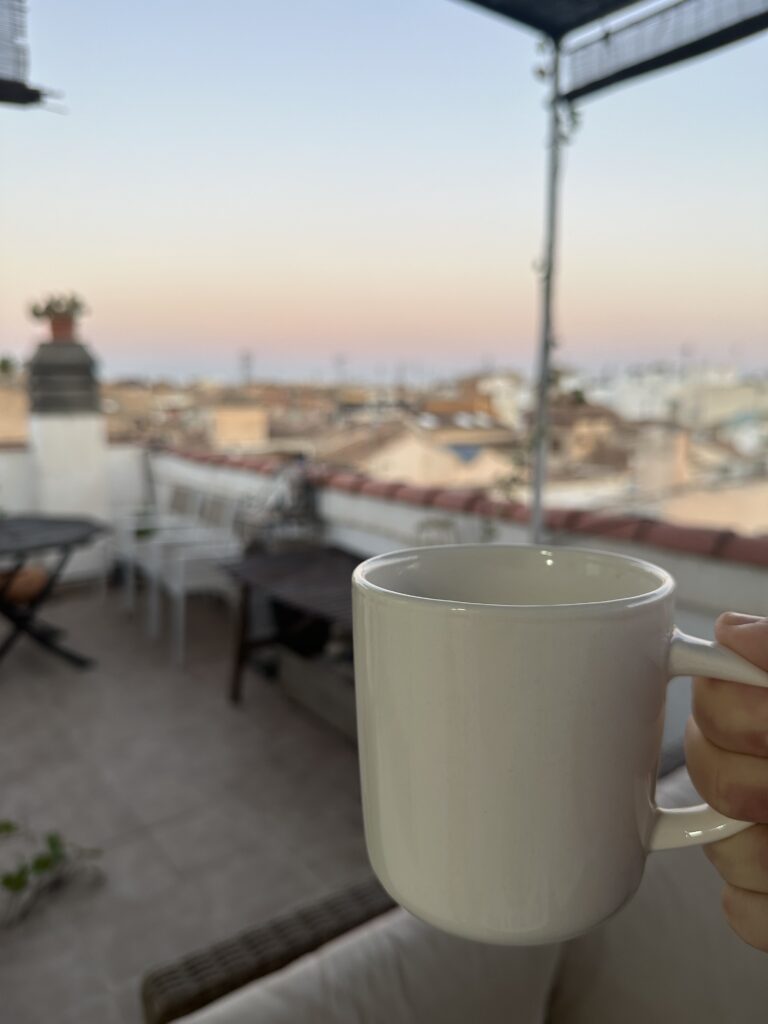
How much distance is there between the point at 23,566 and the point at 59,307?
2.45m

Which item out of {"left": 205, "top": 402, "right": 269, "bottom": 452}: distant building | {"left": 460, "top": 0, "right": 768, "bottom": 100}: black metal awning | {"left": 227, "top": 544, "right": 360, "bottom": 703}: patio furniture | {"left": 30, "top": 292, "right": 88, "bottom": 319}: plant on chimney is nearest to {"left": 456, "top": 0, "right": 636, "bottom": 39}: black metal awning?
{"left": 460, "top": 0, "right": 768, "bottom": 100}: black metal awning

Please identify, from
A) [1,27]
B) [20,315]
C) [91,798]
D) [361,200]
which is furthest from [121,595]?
[361,200]

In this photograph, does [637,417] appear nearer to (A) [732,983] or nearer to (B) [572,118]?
(B) [572,118]

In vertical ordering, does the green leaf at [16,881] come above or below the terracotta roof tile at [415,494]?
below

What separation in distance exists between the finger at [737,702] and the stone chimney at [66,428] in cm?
584

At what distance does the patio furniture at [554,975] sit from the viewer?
65 cm

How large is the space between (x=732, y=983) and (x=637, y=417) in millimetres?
3568

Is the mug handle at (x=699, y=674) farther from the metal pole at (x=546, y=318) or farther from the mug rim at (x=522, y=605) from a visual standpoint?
the metal pole at (x=546, y=318)

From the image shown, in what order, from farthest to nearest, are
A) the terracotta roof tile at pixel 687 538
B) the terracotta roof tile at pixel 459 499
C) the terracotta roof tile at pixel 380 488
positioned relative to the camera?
the terracotta roof tile at pixel 380 488 < the terracotta roof tile at pixel 459 499 < the terracotta roof tile at pixel 687 538

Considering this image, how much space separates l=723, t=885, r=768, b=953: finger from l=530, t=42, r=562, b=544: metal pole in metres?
1.95

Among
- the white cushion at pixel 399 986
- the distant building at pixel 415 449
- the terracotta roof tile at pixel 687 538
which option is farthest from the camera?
the distant building at pixel 415 449

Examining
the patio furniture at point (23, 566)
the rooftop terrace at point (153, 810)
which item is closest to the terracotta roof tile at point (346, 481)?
the rooftop terrace at point (153, 810)

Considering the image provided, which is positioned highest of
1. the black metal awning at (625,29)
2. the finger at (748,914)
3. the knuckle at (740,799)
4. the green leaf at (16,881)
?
the black metal awning at (625,29)

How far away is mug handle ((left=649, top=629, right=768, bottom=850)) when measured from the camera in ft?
0.91
